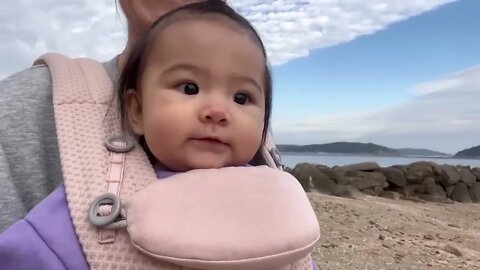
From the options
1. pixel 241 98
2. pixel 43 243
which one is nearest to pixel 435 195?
pixel 241 98

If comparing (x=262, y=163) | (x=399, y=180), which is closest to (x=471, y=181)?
(x=399, y=180)

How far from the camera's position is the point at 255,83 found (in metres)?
1.20

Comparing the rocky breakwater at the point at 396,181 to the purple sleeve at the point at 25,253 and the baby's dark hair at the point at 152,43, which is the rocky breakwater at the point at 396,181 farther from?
the purple sleeve at the point at 25,253

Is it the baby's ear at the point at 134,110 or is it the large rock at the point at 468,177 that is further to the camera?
the large rock at the point at 468,177

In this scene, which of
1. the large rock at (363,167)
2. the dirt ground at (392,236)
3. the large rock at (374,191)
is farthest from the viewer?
the large rock at (363,167)

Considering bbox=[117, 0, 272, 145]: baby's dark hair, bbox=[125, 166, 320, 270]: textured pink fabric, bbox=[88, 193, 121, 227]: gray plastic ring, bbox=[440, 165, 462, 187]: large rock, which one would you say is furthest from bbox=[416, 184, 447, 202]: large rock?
bbox=[88, 193, 121, 227]: gray plastic ring

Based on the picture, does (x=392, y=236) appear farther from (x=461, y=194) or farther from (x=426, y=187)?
(x=461, y=194)

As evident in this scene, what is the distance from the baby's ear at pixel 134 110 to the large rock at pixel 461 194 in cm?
814

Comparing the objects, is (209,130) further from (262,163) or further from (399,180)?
(399,180)

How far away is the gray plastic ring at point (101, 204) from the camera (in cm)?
97

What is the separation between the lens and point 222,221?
3.22 feet

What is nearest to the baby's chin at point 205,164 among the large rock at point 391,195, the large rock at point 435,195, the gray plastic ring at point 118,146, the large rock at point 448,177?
the gray plastic ring at point 118,146

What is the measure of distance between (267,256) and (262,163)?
0.43m

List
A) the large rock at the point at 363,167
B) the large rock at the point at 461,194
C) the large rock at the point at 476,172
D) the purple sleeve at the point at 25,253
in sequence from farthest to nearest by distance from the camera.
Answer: the large rock at the point at 476,172 → the large rock at the point at 461,194 → the large rock at the point at 363,167 → the purple sleeve at the point at 25,253
